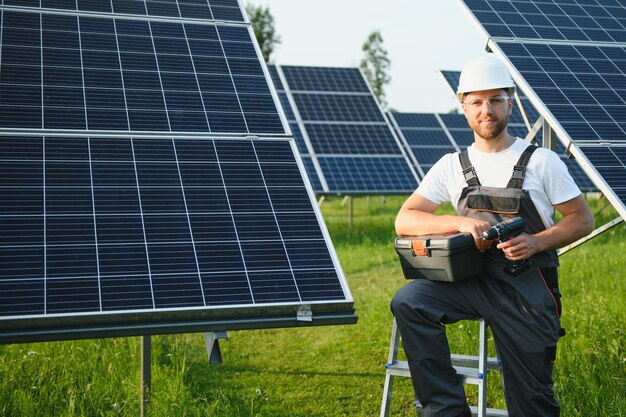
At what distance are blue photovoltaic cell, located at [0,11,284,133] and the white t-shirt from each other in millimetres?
1647

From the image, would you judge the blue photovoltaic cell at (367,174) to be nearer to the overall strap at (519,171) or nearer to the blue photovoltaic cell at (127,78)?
the blue photovoltaic cell at (127,78)

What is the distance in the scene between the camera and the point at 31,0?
7055 mm

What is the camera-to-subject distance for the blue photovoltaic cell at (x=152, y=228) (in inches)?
179

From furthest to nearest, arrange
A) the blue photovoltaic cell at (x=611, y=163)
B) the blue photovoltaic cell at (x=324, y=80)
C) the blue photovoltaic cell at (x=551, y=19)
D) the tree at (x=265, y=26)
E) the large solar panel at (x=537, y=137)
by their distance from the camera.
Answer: the tree at (x=265, y=26), the blue photovoltaic cell at (x=324, y=80), the large solar panel at (x=537, y=137), the blue photovoltaic cell at (x=551, y=19), the blue photovoltaic cell at (x=611, y=163)

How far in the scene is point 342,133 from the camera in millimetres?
17969

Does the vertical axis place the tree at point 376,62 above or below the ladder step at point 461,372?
above

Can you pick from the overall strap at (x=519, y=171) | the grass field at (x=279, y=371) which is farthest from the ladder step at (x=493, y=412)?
the overall strap at (x=519, y=171)

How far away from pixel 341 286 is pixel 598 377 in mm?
2582

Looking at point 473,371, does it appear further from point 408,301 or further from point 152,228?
point 152,228

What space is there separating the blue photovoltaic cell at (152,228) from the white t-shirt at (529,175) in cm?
95

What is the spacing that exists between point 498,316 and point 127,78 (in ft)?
11.1

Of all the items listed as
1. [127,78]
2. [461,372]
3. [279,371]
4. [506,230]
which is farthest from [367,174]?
[506,230]

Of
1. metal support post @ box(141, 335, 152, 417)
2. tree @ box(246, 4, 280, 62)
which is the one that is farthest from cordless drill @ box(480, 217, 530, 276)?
tree @ box(246, 4, 280, 62)

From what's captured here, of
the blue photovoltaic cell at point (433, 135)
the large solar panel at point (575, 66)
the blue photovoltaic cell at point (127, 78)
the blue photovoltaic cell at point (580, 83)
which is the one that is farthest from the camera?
the blue photovoltaic cell at point (433, 135)
